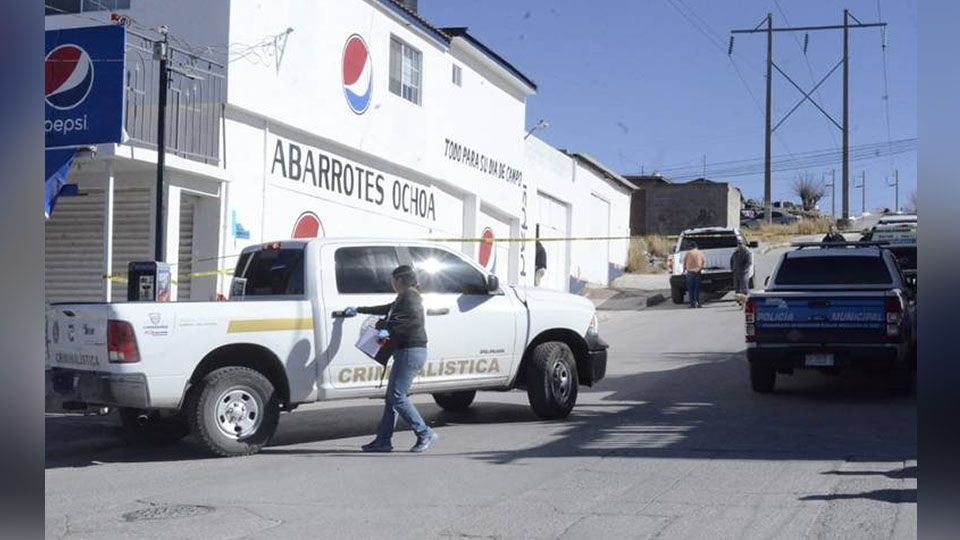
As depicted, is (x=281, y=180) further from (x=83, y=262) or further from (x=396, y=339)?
(x=396, y=339)

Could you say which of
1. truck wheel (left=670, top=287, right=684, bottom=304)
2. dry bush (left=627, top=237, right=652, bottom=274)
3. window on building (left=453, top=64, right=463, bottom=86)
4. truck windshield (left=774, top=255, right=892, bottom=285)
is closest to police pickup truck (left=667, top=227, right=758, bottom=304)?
truck wheel (left=670, top=287, right=684, bottom=304)

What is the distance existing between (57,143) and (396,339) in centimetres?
692

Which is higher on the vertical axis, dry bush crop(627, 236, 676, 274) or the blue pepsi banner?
the blue pepsi banner

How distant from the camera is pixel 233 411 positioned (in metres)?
10.2

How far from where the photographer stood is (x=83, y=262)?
1717cm

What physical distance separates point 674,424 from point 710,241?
60.7 ft

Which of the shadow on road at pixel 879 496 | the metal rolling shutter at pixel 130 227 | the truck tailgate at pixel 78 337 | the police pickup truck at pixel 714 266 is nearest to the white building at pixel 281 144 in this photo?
the metal rolling shutter at pixel 130 227

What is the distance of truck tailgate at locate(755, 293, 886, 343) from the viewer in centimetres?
1299

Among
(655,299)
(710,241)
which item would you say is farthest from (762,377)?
(655,299)

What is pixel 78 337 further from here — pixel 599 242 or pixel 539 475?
pixel 599 242

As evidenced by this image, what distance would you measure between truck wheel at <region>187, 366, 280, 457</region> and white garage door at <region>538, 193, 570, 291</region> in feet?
71.9

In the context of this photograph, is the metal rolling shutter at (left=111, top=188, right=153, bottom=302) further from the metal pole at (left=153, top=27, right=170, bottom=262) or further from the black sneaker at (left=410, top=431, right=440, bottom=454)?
the black sneaker at (left=410, top=431, right=440, bottom=454)

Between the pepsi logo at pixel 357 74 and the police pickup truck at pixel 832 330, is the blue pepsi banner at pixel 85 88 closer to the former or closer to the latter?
the pepsi logo at pixel 357 74
